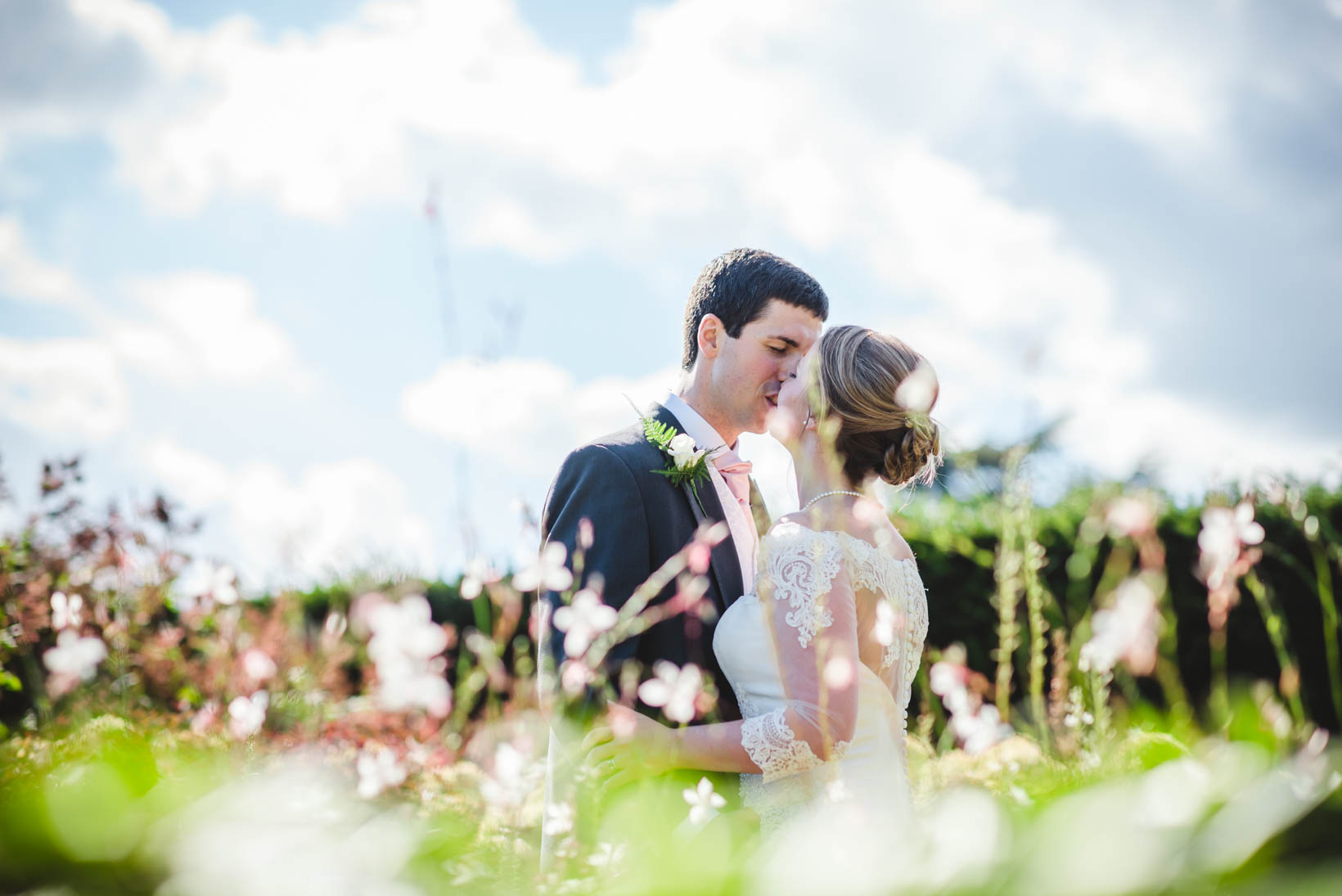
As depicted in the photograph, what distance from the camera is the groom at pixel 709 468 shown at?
288cm

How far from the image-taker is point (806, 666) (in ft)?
8.91

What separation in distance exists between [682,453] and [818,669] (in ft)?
3.13

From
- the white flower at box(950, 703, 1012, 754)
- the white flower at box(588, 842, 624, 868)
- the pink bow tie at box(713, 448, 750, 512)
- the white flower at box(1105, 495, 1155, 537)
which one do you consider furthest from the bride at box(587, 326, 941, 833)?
the white flower at box(588, 842, 624, 868)

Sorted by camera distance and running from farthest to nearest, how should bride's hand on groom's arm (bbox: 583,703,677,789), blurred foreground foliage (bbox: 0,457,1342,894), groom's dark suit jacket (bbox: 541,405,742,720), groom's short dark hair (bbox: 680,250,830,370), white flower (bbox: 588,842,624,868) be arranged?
groom's short dark hair (bbox: 680,250,830,370), groom's dark suit jacket (bbox: 541,405,742,720), bride's hand on groom's arm (bbox: 583,703,677,789), white flower (bbox: 588,842,624,868), blurred foreground foliage (bbox: 0,457,1342,894)

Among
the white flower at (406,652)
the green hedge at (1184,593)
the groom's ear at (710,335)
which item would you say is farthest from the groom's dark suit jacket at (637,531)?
the green hedge at (1184,593)

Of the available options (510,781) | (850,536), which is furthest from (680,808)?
(850,536)

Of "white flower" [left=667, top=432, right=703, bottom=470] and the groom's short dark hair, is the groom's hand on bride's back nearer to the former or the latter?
"white flower" [left=667, top=432, right=703, bottom=470]

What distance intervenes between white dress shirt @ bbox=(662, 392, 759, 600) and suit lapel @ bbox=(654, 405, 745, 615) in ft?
0.05

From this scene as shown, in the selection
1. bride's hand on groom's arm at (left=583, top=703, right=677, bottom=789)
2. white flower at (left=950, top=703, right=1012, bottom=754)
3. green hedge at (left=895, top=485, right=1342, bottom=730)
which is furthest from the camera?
green hedge at (left=895, top=485, right=1342, bottom=730)

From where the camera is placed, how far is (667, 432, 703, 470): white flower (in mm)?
3117

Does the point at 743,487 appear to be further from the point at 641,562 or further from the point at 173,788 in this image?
the point at 173,788

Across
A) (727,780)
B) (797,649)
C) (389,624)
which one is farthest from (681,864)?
(727,780)

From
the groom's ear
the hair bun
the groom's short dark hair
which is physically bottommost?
the hair bun

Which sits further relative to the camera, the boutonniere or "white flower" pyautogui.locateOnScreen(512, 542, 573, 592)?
the boutonniere
